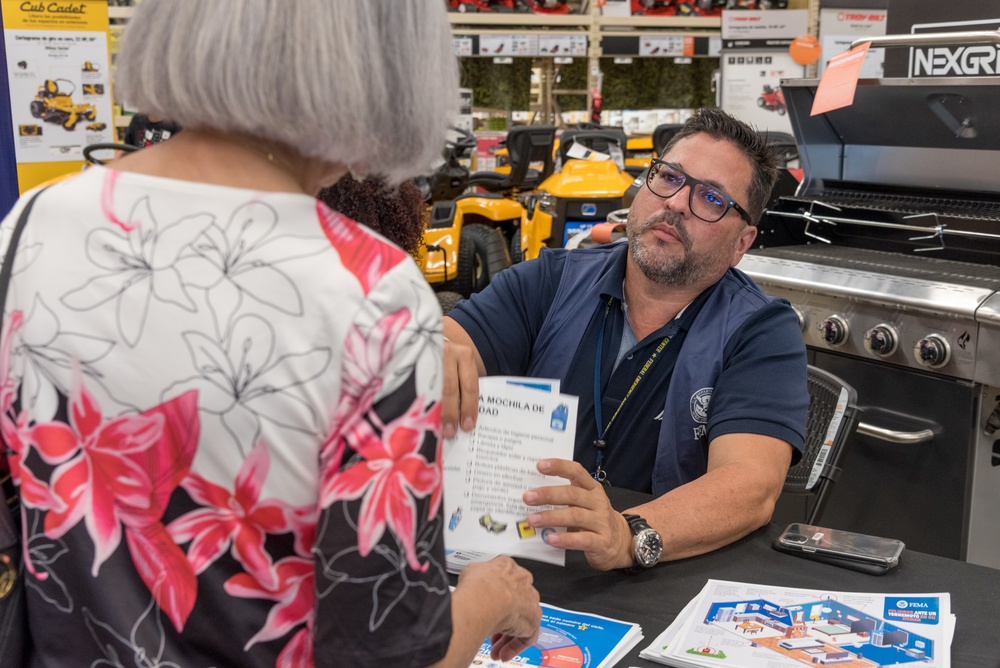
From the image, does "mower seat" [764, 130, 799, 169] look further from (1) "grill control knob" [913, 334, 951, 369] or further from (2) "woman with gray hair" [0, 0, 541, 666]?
(2) "woman with gray hair" [0, 0, 541, 666]

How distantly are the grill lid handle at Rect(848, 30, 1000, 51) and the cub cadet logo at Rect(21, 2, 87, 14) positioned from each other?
3.42 metres

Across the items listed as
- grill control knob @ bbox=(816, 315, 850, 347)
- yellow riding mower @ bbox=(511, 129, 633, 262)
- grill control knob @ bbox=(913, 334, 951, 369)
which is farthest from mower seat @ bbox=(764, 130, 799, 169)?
grill control knob @ bbox=(913, 334, 951, 369)

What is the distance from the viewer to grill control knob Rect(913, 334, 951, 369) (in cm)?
270

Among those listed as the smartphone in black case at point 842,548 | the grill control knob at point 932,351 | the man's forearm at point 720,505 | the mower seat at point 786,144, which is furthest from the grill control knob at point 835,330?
the mower seat at point 786,144

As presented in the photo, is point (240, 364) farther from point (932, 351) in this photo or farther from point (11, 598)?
point (932, 351)

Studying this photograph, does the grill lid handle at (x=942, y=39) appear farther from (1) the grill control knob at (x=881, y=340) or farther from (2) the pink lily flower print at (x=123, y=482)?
(2) the pink lily flower print at (x=123, y=482)

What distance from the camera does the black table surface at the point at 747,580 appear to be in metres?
1.33

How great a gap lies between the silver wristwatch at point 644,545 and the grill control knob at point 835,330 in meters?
1.71

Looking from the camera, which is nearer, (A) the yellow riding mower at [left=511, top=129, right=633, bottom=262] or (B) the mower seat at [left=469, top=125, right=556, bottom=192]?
(A) the yellow riding mower at [left=511, top=129, right=633, bottom=262]

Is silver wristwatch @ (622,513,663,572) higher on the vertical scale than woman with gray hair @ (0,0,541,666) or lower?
lower

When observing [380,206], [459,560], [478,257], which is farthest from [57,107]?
[459,560]

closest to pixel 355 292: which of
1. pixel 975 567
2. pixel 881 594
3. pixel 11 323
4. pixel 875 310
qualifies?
pixel 11 323

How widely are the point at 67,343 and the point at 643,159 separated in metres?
8.14

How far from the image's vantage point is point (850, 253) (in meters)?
3.26
